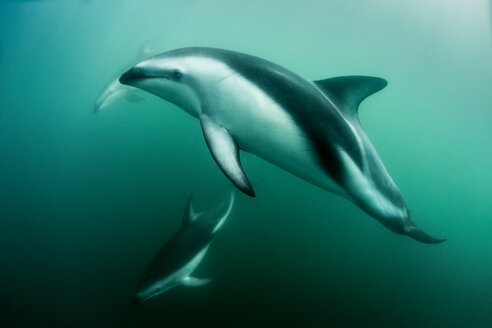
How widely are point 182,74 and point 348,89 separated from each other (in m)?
1.60

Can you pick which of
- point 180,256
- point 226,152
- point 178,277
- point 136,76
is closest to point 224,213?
point 180,256

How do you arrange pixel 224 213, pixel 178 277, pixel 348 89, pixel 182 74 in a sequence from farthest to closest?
pixel 224 213
pixel 178 277
pixel 348 89
pixel 182 74

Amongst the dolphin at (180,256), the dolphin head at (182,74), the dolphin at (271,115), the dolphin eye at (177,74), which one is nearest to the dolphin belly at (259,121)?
the dolphin at (271,115)

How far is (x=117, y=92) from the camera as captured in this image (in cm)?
1152

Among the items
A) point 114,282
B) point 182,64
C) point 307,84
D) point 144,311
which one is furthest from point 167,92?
point 114,282

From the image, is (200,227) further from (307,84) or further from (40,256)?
(40,256)

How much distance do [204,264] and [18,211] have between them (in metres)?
8.56

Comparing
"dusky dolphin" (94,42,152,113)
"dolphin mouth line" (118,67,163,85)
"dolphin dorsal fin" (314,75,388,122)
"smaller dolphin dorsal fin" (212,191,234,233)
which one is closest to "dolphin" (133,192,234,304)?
"smaller dolphin dorsal fin" (212,191,234,233)

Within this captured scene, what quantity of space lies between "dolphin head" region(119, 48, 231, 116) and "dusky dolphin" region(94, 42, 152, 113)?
909 centimetres

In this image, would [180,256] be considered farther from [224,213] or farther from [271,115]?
[271,115]

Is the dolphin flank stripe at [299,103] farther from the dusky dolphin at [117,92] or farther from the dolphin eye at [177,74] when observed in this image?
the dusky dolphin at [117,92]

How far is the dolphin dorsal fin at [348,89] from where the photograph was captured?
2820 mm

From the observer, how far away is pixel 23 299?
7.01 meters

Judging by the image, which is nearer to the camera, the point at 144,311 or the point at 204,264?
the point at 144,311
